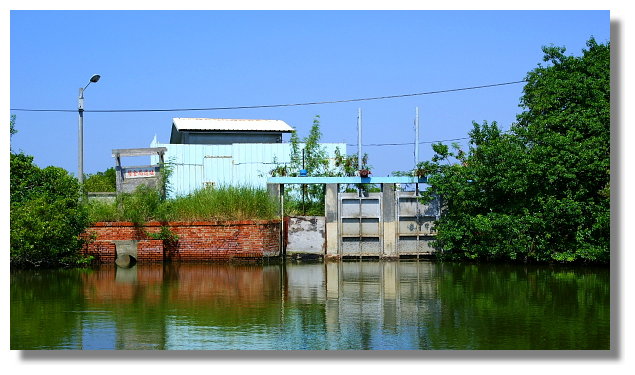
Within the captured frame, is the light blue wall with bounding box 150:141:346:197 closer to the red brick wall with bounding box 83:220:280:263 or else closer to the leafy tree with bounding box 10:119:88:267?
the red brick wall with bounding box 83:220:280:263

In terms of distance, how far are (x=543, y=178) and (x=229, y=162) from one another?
12.9 metres

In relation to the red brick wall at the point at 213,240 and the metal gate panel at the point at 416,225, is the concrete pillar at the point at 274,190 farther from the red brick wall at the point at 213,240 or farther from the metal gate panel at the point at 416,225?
the metal gate panel at the point at 416,225

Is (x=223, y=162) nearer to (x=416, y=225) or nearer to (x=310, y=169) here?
(x=310, y=169)

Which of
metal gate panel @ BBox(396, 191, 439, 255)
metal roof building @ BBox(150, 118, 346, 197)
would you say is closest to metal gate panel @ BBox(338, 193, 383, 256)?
metal gate panel @ BBox(396, 191, 439, 255)

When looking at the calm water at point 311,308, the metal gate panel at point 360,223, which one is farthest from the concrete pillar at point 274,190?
the calm water at point 311,308

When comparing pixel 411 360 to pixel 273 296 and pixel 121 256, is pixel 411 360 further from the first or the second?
pixel 121 256

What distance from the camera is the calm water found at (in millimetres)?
9945

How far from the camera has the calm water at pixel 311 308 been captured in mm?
9945

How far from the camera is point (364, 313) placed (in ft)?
40.1

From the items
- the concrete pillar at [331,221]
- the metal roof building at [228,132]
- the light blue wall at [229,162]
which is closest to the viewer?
the concrete pillar at [331,221]

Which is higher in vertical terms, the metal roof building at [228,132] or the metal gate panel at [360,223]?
the metal roof building at [228,132]

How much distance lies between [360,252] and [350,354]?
1325cm

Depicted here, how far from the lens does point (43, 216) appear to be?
63.1 feet

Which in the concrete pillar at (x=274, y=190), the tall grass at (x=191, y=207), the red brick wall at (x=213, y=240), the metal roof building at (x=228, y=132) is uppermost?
the metal roof building at (x=228, y=132)
